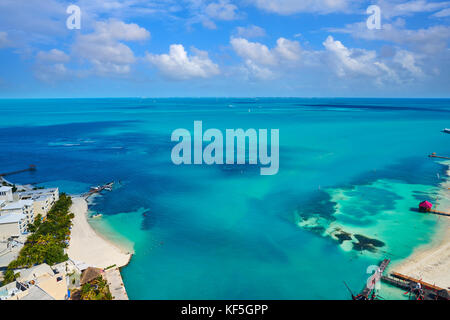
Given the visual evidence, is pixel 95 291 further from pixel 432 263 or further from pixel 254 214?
pixel 432 263

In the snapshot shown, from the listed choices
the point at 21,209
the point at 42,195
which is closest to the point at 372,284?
the point at 21,209

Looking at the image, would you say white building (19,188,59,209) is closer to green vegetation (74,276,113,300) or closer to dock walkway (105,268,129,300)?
dock walkway (105,268,129,300)

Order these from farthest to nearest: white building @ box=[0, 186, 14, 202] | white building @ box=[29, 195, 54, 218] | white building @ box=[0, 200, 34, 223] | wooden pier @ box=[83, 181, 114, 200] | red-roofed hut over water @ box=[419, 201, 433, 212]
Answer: wooden pier @ box=[83, 181, 114, 200] < red-roofed hut over water @ box=[419, 201, 433, 212] < white building @ box=[0, 186, 14, 202] < white building @ box=[29, 195, 54, 218] < white building @ box=[0, 200, 34, 223]

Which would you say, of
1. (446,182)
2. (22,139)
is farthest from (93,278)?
(22,139)

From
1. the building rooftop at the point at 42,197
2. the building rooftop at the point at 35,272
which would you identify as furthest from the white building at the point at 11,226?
the building rooftop at the point at 35,272

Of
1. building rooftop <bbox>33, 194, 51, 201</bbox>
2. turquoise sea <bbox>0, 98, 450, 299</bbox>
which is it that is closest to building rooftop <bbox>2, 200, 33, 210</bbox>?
building rooftop <bbox>33, 194, 51, 201</bbox>

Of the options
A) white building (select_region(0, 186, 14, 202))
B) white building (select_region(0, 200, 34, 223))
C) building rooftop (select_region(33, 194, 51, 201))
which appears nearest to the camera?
white building (select_region(0, 200, 34, 223))
